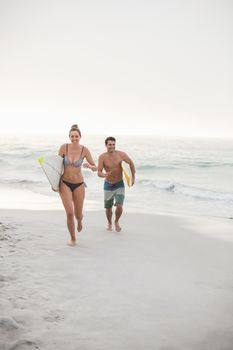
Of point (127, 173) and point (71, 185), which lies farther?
point (127, 173)

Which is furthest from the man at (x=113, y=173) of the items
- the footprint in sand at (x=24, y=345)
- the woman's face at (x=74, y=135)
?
the footprint in sand at (x=24, y=345)

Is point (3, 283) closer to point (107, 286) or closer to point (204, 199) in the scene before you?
point (107, 286)

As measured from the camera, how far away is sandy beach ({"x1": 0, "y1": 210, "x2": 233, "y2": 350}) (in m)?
3.01

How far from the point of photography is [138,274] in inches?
182

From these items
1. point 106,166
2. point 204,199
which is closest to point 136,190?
point 204,199

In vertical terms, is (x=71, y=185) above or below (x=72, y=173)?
below

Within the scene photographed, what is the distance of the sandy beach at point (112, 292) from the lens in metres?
3.01

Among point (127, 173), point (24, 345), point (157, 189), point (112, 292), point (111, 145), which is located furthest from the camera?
point (157, 189)

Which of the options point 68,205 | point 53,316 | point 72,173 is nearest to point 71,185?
point 72,173

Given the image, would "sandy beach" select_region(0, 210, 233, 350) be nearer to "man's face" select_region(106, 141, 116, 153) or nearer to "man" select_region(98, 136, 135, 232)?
"man" select_region(98, 136, 135, 232)

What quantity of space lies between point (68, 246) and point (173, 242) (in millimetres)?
2183

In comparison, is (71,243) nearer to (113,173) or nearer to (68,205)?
(68,205)

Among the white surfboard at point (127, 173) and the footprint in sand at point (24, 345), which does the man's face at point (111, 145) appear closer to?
the white surfboard at point (127, 173)

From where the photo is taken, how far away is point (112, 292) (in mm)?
3943
